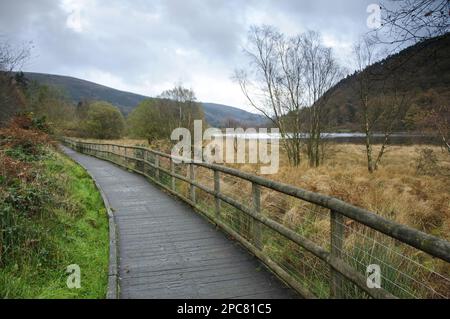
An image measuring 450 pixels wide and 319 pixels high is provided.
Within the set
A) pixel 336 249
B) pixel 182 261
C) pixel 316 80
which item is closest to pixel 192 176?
pixel 182 261

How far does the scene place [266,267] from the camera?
454cm

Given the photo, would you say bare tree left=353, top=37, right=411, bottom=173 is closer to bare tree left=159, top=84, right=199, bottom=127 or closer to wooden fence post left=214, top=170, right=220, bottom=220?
wooden fence post left=214, top=170, right=220, bottom=220

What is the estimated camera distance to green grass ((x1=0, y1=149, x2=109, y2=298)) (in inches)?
151

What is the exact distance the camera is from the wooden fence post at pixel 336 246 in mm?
3154

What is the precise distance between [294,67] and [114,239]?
18773 millimetres

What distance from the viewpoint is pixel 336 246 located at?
3158 millimetres

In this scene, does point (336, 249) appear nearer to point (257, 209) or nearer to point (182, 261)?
point (257, 209)

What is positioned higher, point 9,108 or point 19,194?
point 9,108

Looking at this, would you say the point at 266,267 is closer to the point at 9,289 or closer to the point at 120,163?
the point at 9,289

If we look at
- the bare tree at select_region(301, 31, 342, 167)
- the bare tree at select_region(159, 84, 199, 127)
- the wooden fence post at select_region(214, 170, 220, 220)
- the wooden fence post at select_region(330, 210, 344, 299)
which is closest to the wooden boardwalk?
the wooden fence post at select_region(214, 170, 220, 220)

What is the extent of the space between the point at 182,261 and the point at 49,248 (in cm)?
183
